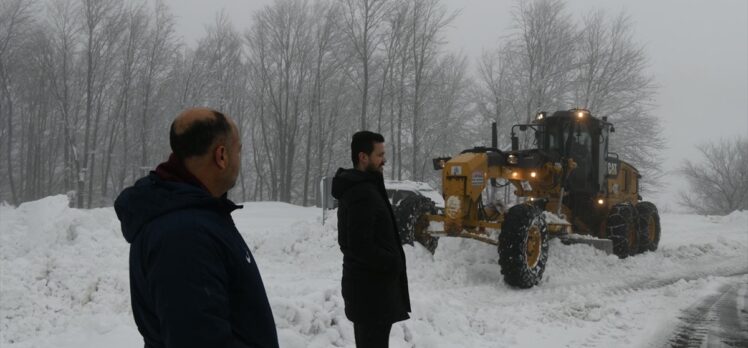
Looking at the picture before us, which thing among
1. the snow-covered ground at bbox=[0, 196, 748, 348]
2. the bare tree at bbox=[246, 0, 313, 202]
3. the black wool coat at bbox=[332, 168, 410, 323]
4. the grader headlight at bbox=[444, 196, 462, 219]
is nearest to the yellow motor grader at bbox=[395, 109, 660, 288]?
the grader headlight at bbox=[444, 196, 462, 219]

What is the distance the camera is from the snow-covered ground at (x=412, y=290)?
18.6 ft

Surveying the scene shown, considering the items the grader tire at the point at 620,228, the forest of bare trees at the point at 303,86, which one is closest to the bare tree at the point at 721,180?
the forest of bare trees at the point at 303,86

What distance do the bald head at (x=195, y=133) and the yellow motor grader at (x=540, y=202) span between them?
706 cm

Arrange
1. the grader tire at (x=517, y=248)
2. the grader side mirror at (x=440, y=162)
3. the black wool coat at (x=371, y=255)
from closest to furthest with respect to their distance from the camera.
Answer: the black wool coat at (x=371, y=255), the grader tire at (x=517, y=248), the grader side mirror at (x=440, y=162)

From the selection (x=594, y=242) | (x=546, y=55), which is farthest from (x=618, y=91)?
(x=594, y=242)

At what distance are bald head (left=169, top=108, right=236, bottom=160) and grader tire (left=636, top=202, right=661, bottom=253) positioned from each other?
492 inches

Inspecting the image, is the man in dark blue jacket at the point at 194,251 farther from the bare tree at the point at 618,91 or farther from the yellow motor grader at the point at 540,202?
the bare tree at the point at 618,91

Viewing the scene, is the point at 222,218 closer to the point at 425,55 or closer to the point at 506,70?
the point at 425,55

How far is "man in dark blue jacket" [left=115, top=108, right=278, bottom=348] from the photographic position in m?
1.56

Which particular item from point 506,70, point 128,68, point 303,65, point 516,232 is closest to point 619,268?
point 516,232

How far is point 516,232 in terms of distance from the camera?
27.5ft

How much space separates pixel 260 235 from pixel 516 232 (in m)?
5.94

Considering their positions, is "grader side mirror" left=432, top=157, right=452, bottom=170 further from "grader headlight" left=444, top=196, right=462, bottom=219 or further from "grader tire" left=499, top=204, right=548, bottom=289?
"grader tire" left=499, top=204, right=548, bottom=289

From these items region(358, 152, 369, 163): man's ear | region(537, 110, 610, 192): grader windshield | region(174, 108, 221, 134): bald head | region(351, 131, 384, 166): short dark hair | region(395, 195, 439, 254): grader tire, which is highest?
region(537, 110, 610, 192): grader windshield
